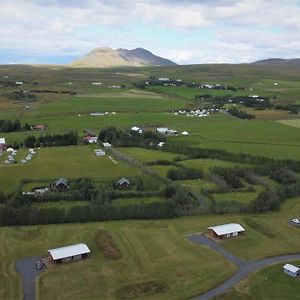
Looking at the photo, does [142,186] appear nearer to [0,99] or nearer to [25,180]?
[25,180]

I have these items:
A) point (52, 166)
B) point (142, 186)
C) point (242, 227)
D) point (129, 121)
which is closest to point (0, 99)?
point (129, 121)

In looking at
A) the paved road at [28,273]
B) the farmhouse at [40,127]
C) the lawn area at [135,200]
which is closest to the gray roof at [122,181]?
the lawn area at [135,200]

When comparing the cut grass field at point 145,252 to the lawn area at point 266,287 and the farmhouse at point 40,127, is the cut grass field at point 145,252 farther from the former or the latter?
the farmhouse at point 40,127

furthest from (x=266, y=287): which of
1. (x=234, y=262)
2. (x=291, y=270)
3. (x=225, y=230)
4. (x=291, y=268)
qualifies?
(x=225, y=230)

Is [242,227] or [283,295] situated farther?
[242,227]

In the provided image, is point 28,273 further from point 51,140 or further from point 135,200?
point 51,140

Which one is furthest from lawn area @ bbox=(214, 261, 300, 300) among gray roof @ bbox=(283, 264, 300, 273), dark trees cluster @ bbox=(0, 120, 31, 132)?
dark trees cluster @ bbox=(0, 120, 31, 132)
